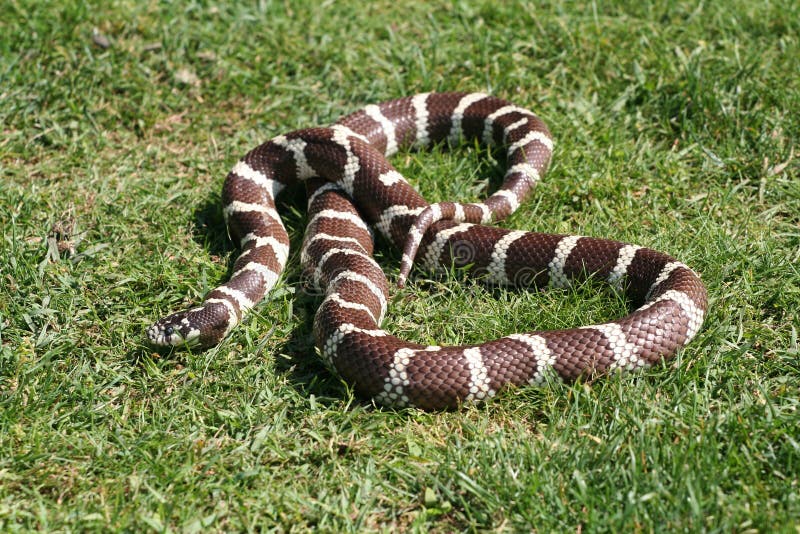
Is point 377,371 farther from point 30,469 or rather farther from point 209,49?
point 209,49

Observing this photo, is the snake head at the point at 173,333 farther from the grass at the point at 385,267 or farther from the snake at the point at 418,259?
the grass at the point at 385,267

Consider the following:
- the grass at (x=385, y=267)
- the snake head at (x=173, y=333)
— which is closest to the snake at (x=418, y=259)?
the snake head at (x=173, y=333)

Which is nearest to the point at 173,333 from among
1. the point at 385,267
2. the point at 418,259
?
the point at 385,267

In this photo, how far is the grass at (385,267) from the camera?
5066 millimetres

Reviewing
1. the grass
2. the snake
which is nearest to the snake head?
the snake

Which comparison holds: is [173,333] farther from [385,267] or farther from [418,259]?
[418,259]

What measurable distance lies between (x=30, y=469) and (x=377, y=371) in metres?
2.27

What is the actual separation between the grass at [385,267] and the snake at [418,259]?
0.18 metres

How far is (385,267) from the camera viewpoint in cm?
742

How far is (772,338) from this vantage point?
6230 mm

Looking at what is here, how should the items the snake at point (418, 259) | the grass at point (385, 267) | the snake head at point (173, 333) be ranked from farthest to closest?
the snake head at point (173, 333) → the snake at point (418, 259) → the grass at point (385, 267)

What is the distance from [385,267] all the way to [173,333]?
1.98m

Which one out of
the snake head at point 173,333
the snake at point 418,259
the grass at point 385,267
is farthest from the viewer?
the snake head at point 173,333

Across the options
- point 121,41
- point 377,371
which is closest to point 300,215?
point 377,371
